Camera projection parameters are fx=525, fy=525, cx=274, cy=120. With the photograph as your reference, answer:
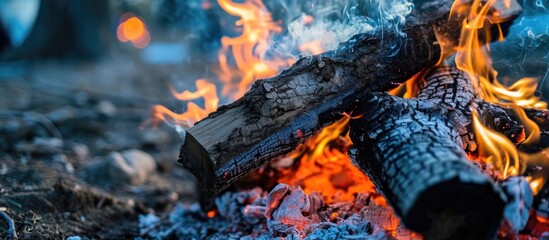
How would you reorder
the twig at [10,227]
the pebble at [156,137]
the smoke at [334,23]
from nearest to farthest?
1. the twig at [10,227]
2. the smoke at [334,23]
3. the pebble at [156,137]

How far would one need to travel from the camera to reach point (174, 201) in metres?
3.97

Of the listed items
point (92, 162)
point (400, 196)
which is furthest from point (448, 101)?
point (92, 162)

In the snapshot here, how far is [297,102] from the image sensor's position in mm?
2369

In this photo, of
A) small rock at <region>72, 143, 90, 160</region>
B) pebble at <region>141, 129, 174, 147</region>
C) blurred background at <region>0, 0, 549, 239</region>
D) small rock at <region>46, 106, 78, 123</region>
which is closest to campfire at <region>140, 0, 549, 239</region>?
blurred background at <region>0, 0, 549, 239</region>

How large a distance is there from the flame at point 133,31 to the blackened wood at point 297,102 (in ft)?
39.2

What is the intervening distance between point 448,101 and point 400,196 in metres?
0.80

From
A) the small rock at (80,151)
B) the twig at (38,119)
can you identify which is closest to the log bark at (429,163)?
the small rock at (80,151)

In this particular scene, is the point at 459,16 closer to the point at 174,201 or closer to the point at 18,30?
the point at 174,201

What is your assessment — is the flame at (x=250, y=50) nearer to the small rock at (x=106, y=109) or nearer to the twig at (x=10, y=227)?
the twig at (x=10, y=227)

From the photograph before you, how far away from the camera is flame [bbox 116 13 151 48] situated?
46.6ft

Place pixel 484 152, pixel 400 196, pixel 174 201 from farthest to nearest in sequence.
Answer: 1. pixel 174 201
2. pixel 484 152
3. pixel 400 196

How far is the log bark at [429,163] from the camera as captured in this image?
174 centimetres

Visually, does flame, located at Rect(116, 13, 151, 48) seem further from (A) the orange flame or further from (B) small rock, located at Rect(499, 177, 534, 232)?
(B) small rock, located at Rect(499, 177, 534, 232)

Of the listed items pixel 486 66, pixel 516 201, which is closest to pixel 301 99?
pixel 516 201
